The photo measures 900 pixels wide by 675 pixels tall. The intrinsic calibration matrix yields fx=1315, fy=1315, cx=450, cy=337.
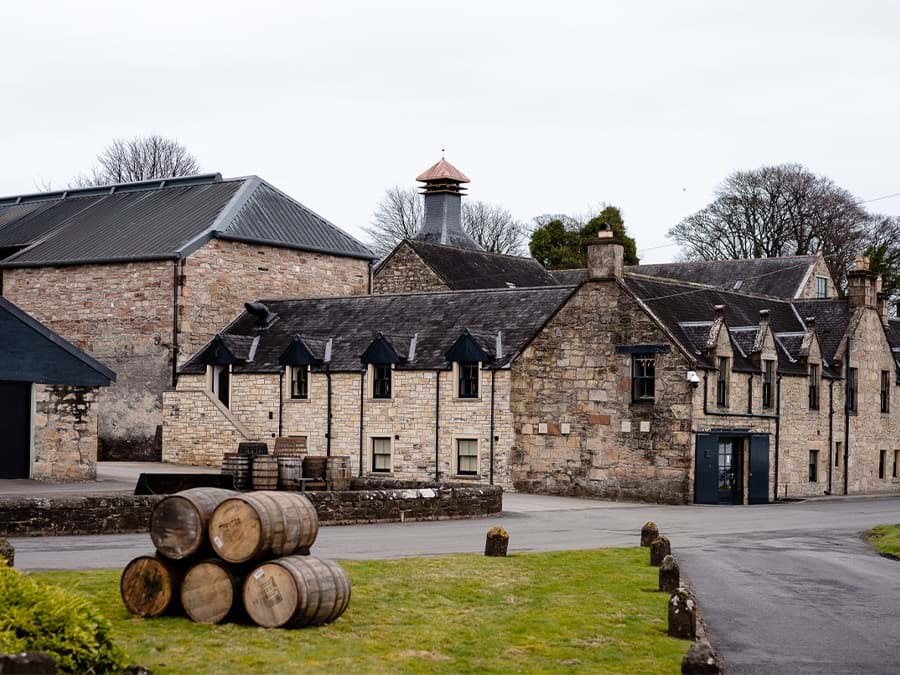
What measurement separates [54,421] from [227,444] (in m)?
11.0

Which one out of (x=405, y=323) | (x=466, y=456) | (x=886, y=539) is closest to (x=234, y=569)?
(x=886, y=539)

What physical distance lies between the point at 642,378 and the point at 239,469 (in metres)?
12.1

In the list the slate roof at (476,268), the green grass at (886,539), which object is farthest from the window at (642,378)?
the slate roof at (476,268)

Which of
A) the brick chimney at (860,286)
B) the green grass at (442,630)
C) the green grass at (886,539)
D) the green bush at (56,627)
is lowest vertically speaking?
the green grass at (886,539)

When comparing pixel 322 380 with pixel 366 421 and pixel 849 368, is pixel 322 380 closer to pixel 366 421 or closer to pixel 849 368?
pixel 366 421

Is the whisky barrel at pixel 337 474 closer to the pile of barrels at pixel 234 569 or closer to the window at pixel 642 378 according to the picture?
the window at pixel 642 378

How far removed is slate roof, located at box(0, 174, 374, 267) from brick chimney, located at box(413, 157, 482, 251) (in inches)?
722

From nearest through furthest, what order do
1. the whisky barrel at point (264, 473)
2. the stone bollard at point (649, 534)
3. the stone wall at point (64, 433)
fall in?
the stone bollard at point (649, 534), the stone wall at point (64, 433), the whisky barrel at point (264, 473)

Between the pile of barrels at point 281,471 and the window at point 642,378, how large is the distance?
348 inches

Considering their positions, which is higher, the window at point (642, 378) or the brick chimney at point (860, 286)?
the brick chimney at point (860, 286)

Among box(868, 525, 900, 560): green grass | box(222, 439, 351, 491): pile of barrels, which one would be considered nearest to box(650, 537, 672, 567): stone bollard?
box(868, 525, 900, 560): green grass

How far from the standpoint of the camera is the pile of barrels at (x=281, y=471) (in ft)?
116

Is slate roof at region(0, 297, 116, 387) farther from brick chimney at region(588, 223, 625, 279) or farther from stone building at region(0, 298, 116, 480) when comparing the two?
brick chimney at region(588, 223, 625, 279)

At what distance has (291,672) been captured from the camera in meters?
11.6
